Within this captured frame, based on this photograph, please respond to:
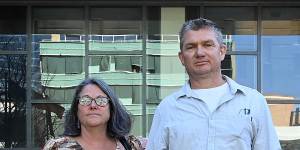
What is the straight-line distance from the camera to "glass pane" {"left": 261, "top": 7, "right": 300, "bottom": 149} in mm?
7566

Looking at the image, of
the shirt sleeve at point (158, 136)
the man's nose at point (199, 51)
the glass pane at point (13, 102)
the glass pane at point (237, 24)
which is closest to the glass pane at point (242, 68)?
the glass pane at point (237, 24)

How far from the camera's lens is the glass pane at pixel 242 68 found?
24.8 feet

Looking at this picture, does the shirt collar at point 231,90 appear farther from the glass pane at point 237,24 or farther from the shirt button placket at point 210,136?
the glass pane at point 237,24

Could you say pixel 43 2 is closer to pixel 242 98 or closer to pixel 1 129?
Result: pixel 1 129

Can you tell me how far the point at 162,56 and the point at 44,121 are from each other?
1.84m

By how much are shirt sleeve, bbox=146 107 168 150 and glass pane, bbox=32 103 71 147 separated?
17.0 ft

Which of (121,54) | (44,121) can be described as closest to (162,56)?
(121,54)

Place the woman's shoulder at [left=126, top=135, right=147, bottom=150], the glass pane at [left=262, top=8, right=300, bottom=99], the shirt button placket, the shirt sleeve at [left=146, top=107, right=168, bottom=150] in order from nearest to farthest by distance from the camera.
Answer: the shirt button placket < the shirt sleeve at [left=146, top=107, right=168, bottom=150] < the woman's shoulder at [left=126, top=135, right=147, bottom=150] < the glass pane at [left=262, top=8, right=300, bottom=99]

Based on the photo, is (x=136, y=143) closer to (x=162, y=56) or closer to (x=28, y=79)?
(x=162, y=56)

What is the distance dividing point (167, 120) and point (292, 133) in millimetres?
5571

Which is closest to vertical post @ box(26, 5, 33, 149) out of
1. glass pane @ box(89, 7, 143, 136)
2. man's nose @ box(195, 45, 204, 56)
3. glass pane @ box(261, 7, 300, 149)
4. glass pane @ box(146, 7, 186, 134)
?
glass pane @ box(89, 7, 143, 136)

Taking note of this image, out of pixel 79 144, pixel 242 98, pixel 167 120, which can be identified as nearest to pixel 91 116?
pixel 79 144

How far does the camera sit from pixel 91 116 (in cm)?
287

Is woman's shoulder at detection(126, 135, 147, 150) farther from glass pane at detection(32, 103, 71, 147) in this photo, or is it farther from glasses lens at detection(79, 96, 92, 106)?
glass pane at detection(32, 103, 71, 147)
